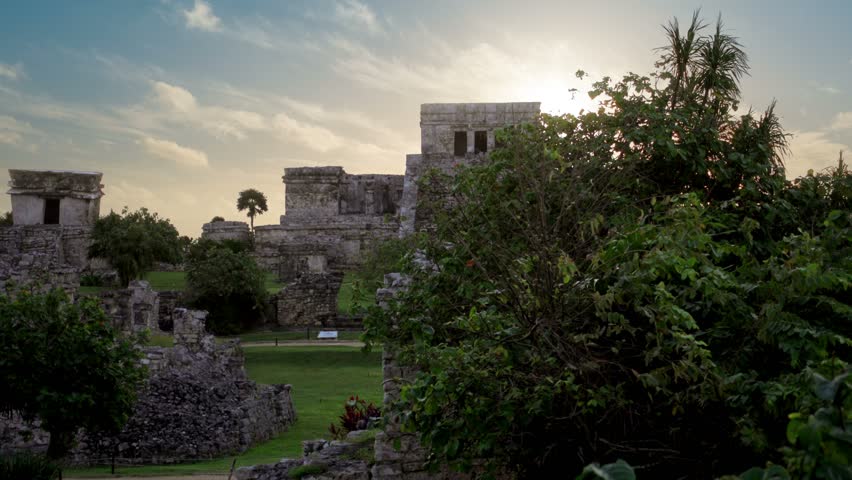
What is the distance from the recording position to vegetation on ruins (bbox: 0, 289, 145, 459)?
12.1 m

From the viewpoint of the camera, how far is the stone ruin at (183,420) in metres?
13.8

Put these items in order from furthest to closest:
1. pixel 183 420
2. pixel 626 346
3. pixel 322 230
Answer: pixel 322 230
pixel 183 420
pixel 626 346

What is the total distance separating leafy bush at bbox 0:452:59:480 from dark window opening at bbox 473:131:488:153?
73.2 feet

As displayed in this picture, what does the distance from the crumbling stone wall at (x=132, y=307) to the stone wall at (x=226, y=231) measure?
63.9 feet

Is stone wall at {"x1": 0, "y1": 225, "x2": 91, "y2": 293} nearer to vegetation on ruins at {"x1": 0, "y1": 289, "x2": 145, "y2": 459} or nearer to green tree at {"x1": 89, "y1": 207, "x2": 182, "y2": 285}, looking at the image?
green tree at {"x1": 89, "y1": 207, "x2": 182, "y2": 285}

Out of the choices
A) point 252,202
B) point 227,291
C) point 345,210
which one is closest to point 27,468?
point 227,291

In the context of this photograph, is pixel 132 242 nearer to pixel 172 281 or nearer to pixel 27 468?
pixel 172 281

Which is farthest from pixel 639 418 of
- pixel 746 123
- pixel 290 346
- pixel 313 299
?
pixel 313 299

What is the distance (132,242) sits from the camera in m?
33.1

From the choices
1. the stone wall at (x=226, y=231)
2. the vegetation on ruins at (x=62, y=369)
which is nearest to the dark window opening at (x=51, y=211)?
the stone wall at (x=226, y=231)

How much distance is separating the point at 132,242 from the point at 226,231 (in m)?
12.5

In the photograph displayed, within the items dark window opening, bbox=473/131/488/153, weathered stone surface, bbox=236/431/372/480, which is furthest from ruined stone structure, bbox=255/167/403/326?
weathered stone surface, bbox=236/431/372/480

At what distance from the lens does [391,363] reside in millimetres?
8586

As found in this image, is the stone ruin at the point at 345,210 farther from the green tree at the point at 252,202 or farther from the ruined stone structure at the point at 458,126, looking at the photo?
the green tree at the point at 252,202
